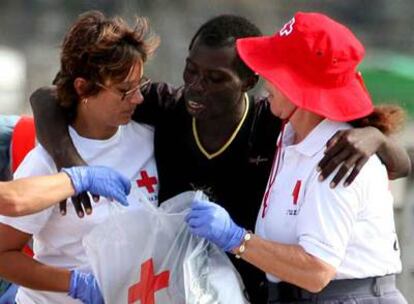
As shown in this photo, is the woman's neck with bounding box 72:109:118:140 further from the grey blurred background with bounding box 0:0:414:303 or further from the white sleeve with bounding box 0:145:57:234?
the grey blurred background with bounding box 0:0:414:303

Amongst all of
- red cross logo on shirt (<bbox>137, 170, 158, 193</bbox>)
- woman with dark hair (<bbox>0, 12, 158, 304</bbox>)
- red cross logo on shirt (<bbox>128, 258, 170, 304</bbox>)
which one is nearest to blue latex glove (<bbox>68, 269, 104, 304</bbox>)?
woman with dark hair (<bbox>0, 12, 158, 304</bbox>)

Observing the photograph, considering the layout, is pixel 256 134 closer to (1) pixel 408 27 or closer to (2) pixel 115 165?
(2) pixel 115 165

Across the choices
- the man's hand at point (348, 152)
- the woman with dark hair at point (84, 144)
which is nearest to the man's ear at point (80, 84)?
the woman with dark hair at point (84, 144)

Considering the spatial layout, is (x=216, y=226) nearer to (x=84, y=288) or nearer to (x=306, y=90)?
(x=306, y=90)

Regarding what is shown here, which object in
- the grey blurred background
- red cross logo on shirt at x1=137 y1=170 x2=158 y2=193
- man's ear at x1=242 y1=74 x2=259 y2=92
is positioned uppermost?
man's ear at x1=242 y1=74 x2=259 y2=92

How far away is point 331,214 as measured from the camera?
3.07 meters

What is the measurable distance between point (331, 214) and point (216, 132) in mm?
605

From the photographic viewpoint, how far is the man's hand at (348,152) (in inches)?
122

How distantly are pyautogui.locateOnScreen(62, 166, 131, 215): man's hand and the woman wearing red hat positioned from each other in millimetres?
240

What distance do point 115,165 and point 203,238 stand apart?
0.41 meters

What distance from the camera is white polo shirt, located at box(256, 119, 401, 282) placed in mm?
3074

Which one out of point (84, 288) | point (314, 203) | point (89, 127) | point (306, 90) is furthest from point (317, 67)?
point (84, 288)

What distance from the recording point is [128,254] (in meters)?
3.38

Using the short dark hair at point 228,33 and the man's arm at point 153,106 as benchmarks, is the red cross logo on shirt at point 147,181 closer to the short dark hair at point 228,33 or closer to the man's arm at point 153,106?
the man's arm at point 153,106
